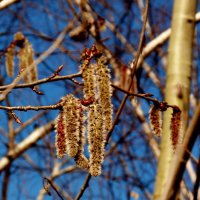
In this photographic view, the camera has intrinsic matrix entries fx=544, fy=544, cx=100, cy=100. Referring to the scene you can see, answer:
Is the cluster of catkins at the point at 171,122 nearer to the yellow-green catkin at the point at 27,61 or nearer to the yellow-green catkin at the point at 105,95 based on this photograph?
the yellow-green catkin at the point at 105,95

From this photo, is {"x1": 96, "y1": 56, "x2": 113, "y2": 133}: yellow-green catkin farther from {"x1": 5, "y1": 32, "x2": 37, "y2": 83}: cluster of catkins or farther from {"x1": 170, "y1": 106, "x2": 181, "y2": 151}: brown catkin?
{"x1": 5, "y1": 32, "x2": 37, "y2": 83}: cluster of catkins

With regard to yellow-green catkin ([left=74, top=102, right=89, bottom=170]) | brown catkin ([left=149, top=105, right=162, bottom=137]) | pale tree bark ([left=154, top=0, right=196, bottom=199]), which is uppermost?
pale tree bark ([left=154, top=0, right=196, bottom=199])

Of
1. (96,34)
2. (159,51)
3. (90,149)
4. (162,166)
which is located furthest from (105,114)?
(159,51)

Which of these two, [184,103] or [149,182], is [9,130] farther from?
[184,103]

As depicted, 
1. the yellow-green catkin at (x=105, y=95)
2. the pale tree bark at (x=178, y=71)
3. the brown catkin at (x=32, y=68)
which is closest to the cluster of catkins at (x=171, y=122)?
the yellow-green catkin at (x=105, y=95)

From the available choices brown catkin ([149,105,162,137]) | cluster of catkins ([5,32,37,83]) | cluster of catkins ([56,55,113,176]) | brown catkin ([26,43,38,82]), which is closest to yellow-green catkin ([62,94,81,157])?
cluster of catkins ([56,55,113,176])
